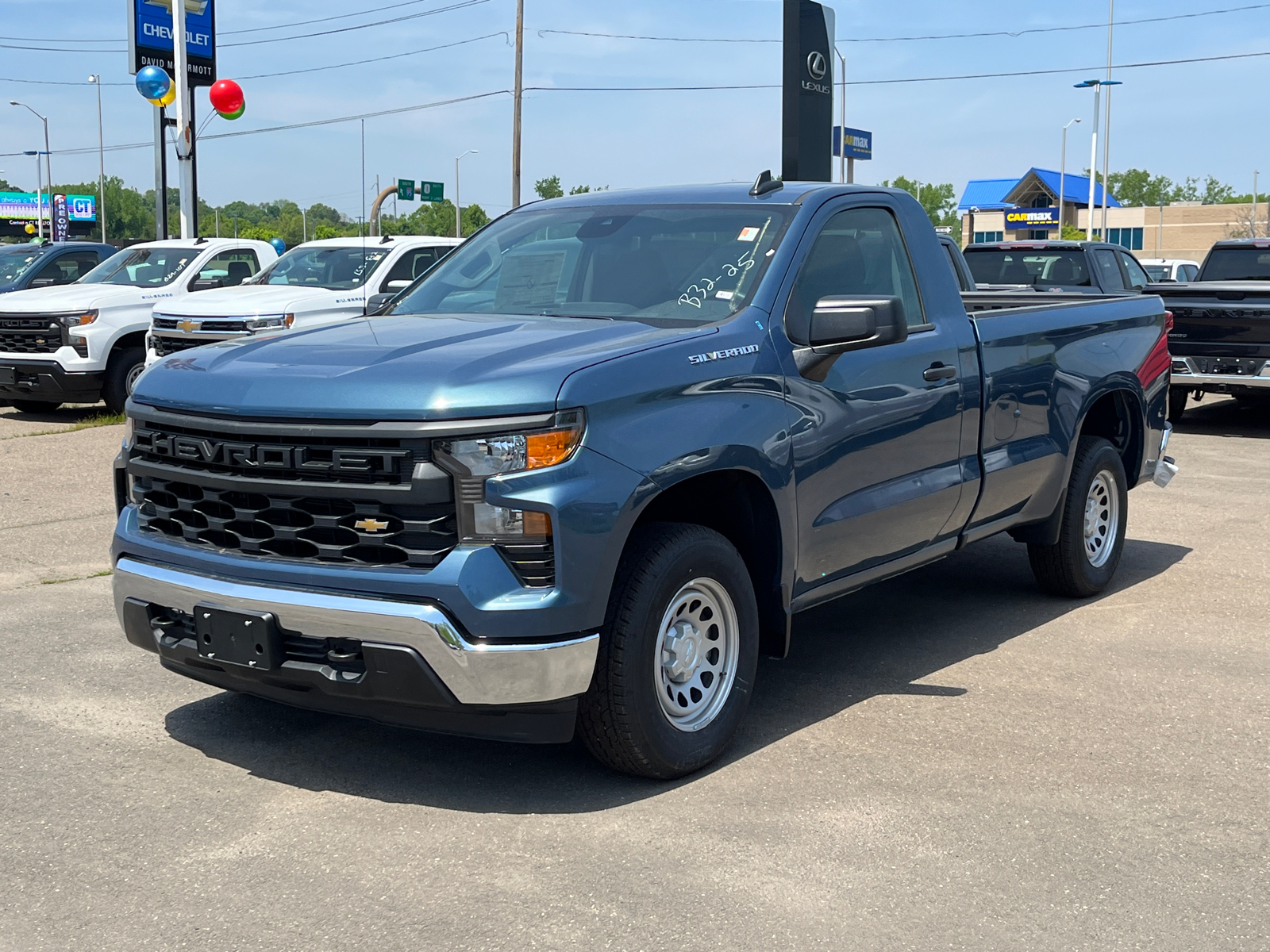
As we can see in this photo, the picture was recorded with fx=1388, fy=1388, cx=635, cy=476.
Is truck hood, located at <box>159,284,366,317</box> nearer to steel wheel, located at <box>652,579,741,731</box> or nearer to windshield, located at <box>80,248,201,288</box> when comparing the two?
windshield, located at <box>80,248,201,288</box>

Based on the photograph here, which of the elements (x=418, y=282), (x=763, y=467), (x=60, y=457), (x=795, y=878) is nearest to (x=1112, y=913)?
(x=795, y=878)

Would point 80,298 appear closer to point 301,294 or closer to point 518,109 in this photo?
point 301,294

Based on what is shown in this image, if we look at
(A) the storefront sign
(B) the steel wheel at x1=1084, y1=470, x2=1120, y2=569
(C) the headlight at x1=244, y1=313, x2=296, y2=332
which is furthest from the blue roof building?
(B) the steel wheel at x1=1084, y1=470, x2=1120, y2=569

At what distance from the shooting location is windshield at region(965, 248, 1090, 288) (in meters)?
16.0

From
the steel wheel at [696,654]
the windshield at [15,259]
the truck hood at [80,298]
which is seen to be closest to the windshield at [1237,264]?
the truck hood at [80,298]

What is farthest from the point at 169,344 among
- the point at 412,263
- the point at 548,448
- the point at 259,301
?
the point at 548,448

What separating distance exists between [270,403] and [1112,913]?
272 centimetres

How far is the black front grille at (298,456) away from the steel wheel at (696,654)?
38.5 inches

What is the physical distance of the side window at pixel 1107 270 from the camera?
15.9m

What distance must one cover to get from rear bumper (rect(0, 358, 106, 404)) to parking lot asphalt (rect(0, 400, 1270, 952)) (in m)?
8.63

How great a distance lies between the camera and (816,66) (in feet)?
60.6

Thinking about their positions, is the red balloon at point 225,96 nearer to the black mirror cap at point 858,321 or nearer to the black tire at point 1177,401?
the black tire at point 1177,401

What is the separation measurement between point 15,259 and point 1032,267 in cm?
1452

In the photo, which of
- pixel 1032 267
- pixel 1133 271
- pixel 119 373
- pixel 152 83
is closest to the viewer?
pixel 119 373
